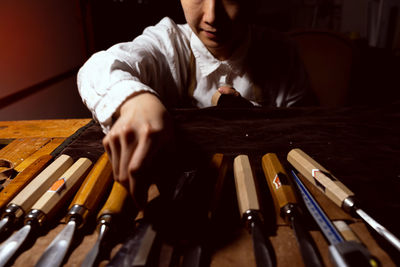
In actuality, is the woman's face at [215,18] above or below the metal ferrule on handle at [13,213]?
above

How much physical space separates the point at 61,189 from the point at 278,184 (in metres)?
0.39

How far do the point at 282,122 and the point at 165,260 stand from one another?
2.00 feet

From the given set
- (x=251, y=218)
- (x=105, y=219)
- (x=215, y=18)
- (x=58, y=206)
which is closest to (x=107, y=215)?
(x=105, y=219)

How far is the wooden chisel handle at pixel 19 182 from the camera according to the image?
510mm

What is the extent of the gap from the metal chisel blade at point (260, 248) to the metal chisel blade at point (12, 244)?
346 mm

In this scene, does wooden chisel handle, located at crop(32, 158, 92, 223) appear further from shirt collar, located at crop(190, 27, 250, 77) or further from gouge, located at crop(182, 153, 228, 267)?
shirt collar, located at crop(190, 27, 250, 77)

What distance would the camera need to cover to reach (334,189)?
1.63 feet

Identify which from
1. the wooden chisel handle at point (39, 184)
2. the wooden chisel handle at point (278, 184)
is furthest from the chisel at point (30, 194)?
the wooden chisel handle at point (278, 184)

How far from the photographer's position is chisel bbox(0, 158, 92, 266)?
0.41 m

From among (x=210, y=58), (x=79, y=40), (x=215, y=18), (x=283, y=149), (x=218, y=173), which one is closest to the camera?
(x=218, y=173)

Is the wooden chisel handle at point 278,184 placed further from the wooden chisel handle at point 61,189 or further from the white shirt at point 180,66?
the white shirt at point 180,66

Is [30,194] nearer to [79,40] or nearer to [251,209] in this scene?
[251,209]

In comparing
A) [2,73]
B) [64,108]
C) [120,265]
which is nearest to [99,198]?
[120,265]

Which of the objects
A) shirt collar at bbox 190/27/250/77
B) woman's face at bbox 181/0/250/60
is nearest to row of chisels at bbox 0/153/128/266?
woman's face at bbox 181/0/250/60
